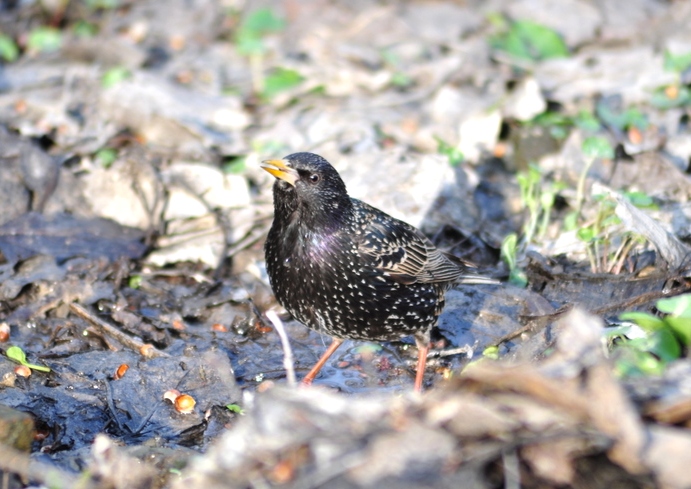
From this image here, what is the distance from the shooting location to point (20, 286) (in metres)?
5.62

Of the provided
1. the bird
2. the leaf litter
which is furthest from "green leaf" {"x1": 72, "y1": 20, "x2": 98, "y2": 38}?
the bird

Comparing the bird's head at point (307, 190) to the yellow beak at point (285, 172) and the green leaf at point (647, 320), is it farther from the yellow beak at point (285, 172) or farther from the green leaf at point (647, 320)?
the green leaf at point (647, 320)

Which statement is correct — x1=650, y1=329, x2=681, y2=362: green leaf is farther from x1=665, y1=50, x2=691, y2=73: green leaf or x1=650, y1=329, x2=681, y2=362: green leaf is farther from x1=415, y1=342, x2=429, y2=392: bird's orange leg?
x1=665, y1=50, x2=691, y2=73: green leaf

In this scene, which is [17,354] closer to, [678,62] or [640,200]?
[640,200]

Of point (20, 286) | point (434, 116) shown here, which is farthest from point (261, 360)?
point (434, 116)

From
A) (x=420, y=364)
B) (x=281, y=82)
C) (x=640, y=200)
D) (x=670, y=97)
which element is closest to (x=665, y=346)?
(x=420, y=364)

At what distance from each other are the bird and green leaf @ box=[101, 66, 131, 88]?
362 cm

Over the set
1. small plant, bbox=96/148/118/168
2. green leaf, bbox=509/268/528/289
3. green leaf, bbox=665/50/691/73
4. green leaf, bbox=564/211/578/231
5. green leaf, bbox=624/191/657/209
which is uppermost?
green leaf, bbox=665/50/691/73

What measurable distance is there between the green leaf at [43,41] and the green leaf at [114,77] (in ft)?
4.37

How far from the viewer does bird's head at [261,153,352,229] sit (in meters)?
4.66

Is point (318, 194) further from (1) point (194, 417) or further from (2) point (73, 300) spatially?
(2) point (73, 300)

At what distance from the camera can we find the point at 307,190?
4.68 metres

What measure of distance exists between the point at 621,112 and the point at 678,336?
4331 millimetres

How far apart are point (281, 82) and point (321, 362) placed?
4000mm
